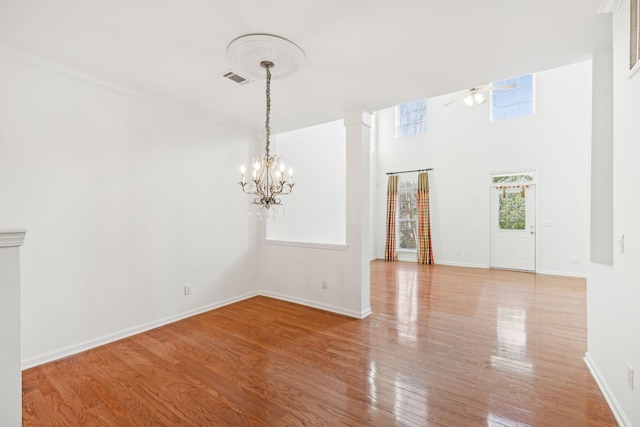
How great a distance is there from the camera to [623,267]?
1.78 m

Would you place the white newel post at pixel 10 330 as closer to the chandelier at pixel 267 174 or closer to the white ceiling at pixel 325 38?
the chandelier at pixel 267 174

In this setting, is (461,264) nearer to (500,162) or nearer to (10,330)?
(500,162)

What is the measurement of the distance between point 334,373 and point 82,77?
11.8ft

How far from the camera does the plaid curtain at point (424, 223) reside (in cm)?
746

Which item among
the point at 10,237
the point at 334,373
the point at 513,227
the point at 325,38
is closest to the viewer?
the point at 10,237

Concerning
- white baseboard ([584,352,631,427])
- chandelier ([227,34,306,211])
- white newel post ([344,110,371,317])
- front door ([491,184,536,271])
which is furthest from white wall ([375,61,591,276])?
chandelier ([227,34,306,211])

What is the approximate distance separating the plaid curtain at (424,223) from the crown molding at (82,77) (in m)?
5.65

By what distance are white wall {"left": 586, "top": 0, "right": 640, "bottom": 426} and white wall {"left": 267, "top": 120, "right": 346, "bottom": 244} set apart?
2.76 meters

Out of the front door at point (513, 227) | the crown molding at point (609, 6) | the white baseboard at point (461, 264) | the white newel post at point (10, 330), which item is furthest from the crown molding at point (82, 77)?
the front door at point (513, 227)

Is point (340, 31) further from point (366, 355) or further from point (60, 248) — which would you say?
point (60, 248)

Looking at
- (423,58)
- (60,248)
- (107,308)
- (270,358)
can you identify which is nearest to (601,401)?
(270,358)

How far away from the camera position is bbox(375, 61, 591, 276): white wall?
5852 millimetres

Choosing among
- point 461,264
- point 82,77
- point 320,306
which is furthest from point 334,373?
point 461,264

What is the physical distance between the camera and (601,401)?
1.99m
